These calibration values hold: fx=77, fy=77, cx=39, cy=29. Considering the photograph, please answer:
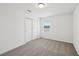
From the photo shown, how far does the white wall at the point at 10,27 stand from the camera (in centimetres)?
331

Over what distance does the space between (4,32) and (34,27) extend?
3342mm

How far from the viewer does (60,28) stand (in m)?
5.95

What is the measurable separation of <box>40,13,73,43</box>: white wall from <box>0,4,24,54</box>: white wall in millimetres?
2886

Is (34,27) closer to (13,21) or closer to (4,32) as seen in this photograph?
(13,21)

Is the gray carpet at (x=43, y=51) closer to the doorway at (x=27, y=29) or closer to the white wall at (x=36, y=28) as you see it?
the doorway at (x=27, y=29)

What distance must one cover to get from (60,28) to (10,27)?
3.76 m

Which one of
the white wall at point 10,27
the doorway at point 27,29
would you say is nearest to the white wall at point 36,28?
the doorway at point 27,29

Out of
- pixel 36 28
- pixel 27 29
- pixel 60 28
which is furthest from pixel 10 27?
pixel 60 28

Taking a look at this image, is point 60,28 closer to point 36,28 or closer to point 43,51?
point 36,28

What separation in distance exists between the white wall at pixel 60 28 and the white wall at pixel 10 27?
2886 mm

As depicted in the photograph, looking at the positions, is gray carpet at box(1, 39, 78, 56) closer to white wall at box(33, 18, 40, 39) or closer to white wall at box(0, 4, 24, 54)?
white wall at box(0, 4, 24, 54)

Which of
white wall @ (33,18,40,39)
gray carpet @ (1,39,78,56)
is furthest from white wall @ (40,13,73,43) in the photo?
gray carpet @ (1,39,78,56)

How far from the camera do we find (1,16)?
322 cm

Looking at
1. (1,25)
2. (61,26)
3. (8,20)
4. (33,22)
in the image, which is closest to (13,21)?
(8,20)
